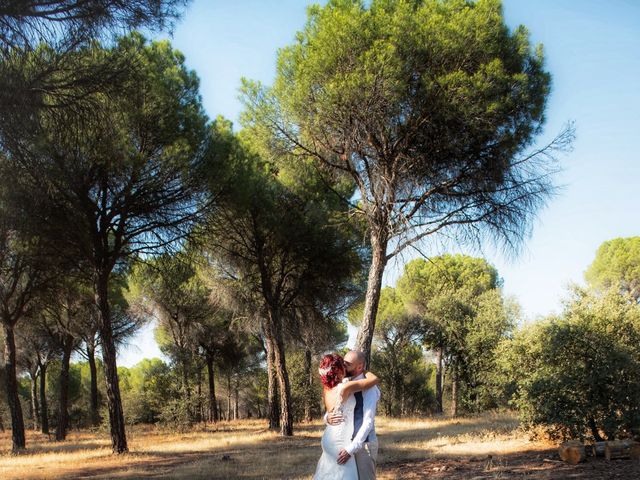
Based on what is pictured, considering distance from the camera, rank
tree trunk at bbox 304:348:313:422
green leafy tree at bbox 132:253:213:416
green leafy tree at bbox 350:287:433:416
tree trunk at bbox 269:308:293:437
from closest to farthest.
A: 1. tree trunk at bbox 269:308:293:437
2. green leafy tree at bbox 132:253:213:416
3. tree trunk at bbox 304:348:313:422
4. green leafy tree at bbox 350:287:433:416

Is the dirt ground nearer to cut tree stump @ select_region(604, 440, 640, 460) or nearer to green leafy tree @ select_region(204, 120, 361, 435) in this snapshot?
cut tree stump @ select_region(604, 440, 640, 460)

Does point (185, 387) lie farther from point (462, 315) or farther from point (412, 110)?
point (412, 110)

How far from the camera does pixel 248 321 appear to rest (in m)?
19.2

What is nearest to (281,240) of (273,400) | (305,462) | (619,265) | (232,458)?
(273,400)

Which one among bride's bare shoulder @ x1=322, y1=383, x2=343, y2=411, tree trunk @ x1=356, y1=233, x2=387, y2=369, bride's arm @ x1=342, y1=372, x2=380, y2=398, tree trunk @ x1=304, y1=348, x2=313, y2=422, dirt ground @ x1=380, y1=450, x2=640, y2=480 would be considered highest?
tree trunk @ x1=356, y1=233, x2=387, y2=369

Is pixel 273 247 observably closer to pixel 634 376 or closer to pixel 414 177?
pixel 414 177

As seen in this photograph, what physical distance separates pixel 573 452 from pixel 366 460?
5.54 metres

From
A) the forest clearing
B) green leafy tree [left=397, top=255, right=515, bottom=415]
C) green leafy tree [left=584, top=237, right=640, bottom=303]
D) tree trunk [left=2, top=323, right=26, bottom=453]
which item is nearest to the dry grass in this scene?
the forest clearing

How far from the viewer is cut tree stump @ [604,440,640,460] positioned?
7961 millimetres

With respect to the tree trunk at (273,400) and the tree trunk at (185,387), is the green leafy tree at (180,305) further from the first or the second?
the tree trunk at (273,400)

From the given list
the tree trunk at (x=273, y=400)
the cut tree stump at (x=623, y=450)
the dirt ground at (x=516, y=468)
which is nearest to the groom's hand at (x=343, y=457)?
the dirt ground at (x=516, y=468)

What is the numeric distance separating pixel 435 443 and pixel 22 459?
9.29 metres

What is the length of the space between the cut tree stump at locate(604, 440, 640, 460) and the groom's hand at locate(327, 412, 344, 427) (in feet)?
20.2

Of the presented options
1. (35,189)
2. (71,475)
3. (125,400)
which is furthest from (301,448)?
(125,400)
